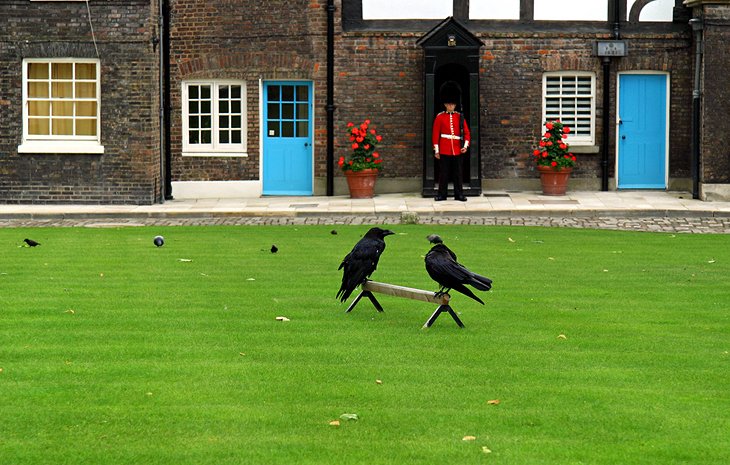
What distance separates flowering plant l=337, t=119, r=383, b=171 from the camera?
27125mm

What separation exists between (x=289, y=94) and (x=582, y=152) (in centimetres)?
590

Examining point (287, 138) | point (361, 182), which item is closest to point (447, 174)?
point (361, 182)

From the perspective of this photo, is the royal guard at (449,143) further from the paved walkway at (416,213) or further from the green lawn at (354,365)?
the green lawn at (354,365)

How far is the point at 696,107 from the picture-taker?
2703 cm

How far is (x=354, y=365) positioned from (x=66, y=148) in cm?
1776

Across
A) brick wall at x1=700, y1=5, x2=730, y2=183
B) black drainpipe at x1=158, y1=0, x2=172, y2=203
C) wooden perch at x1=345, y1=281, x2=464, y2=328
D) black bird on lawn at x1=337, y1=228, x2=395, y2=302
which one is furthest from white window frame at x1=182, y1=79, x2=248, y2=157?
black bird on lawn at x1=337, y1=228, x2=395, y2=302

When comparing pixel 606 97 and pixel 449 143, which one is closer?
pixel 449 143

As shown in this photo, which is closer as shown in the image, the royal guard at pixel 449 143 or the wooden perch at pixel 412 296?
the wooden perch at pixel 412 296

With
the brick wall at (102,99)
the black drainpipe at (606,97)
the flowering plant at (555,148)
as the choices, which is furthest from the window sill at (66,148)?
the black drainpipe at (606,97)

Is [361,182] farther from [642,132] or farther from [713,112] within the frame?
[713,112]

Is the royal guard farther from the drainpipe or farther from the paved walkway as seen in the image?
the drainpipe

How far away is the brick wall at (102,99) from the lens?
26375mm

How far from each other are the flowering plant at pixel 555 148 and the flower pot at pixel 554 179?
0.32 ft

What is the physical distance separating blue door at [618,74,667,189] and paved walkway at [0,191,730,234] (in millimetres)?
1572
